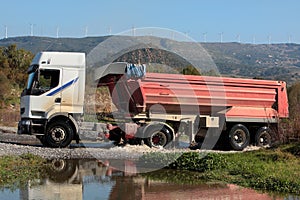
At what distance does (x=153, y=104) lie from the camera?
68.6 ft

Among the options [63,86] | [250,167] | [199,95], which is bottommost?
[250,167]

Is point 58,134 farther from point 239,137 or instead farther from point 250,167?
point 250,167

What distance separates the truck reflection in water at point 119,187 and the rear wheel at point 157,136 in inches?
205

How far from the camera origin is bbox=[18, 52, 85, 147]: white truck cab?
19.9m

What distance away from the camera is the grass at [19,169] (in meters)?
12.4

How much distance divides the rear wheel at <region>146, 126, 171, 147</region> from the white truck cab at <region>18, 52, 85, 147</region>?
9.29 feet

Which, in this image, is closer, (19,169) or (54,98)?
(19,169)

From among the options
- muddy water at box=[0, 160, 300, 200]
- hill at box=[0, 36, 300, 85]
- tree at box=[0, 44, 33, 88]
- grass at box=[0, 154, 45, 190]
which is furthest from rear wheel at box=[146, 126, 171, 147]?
tree at box=[0, 44, 33, 88]

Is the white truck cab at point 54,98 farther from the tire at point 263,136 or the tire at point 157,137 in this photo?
the tire at point 263,136

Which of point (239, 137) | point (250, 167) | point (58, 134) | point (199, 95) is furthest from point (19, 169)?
point (239, 137)

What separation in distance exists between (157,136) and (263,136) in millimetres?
4961

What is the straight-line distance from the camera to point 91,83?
21359 millimetres

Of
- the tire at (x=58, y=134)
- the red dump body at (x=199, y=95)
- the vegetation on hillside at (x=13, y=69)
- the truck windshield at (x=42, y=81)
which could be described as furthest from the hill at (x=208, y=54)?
the vegetation on hillside at (x=13, y=69)

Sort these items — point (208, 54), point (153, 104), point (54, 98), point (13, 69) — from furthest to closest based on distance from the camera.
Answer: point (13, 69), point (208, 54), point (153, 104), point (54, 98)
